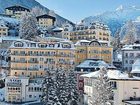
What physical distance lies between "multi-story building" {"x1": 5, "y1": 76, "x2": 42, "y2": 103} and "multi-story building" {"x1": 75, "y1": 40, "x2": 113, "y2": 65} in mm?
19312

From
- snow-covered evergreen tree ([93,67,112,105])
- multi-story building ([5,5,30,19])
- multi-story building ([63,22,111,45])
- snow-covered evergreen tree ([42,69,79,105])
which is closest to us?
snow-covered evergreen tree ([93,67,112,105])

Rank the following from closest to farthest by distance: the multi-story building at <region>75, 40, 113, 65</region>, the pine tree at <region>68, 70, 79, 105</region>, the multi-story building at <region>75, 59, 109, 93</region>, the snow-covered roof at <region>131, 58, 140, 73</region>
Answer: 1. the pine tree at <region>68, 70, 79, 105</region>
2. the snow-covered roof at <region>131, 58, 140, 73</region>
3. the multi-story building at <region>75, 59, 109, 93</region>
4. the multi-story building at <region>75, 40, 113, 65</region>

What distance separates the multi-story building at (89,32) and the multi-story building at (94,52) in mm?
13147

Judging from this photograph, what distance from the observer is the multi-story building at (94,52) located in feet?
383

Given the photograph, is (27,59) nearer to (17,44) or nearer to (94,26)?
(17,44)

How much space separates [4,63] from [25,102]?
22135 millimetres

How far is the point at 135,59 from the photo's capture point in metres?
114

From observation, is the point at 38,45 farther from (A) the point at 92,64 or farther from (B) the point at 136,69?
(B) the point at 136,69

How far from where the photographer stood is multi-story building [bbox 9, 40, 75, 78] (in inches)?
4264

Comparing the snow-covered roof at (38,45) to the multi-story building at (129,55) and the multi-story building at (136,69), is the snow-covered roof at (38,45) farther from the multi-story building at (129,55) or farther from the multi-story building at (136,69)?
the multi-story building at (136,69)

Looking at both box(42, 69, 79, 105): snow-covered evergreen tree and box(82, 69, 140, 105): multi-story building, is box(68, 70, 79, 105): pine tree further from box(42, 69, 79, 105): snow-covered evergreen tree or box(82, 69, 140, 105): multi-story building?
box(82, 69, 140, 105): multi-story building

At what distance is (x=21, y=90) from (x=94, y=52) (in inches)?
1002

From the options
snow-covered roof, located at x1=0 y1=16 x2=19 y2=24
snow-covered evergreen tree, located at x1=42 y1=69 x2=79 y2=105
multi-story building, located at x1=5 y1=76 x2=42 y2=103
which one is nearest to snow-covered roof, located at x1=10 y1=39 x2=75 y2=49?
multi-story building, located at x1=5 y1=76 x2=42 y2=103

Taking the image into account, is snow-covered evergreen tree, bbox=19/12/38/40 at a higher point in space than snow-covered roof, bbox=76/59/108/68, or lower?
higher
